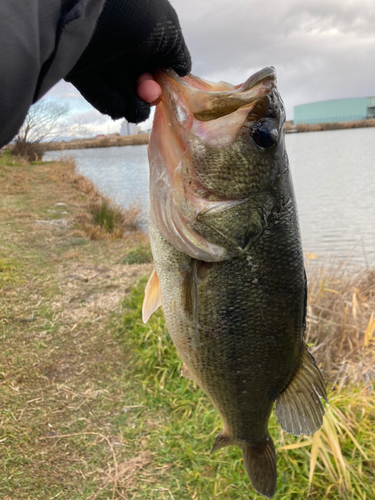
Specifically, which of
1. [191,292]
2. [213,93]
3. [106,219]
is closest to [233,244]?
[191,292]

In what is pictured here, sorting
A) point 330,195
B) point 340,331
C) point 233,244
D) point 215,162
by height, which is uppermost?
point 215,162

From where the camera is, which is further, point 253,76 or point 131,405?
point 131,405

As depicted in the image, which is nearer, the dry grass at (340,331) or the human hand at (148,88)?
the human hand at (148,88)

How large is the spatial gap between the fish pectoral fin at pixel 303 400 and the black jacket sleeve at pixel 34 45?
1573 millimetres

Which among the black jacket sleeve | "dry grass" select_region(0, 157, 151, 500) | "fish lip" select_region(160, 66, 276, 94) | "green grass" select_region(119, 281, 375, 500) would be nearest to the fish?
"fish lip" select_region(160, 66, 276, 94)

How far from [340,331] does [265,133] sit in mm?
3053

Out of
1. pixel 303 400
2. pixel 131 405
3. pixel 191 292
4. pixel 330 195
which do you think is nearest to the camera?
pixel 191 292

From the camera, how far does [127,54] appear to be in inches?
57.0

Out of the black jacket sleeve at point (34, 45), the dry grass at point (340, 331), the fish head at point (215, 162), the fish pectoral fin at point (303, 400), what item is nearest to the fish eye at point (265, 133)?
the fish head at point (215, 162)

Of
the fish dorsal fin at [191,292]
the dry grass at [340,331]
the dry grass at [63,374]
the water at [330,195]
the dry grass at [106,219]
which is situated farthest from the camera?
the water at [330,195]

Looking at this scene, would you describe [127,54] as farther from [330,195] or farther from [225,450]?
[330,195]

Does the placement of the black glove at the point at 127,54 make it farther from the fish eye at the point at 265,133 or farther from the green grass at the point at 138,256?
the green grass at the point at 138,256

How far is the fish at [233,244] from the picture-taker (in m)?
1.56

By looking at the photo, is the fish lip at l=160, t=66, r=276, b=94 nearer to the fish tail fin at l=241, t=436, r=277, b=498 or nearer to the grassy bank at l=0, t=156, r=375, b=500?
→ the fish tail fin at l=241, t=436, r=277, b=498
